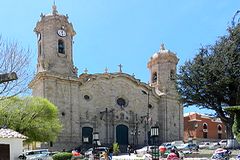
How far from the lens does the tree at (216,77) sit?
3170 cm

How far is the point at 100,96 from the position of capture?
55.4 m

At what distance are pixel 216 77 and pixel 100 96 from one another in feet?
84.6

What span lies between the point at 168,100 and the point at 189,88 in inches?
1069

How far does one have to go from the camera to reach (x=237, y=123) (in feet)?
70.0

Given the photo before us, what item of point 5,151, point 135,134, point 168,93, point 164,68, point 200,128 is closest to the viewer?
point 5,151

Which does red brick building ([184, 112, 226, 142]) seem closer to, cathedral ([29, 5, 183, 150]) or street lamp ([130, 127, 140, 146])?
cathedral ([29, 5, 183, 150])

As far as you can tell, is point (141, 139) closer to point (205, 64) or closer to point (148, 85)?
point (148, 85)

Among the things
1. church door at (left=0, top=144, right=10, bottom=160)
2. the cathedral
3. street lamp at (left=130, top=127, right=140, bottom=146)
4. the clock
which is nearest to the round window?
the cathedral

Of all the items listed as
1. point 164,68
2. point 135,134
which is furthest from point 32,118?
point 164,68

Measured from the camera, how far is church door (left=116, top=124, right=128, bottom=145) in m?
55.8

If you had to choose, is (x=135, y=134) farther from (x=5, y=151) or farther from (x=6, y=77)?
(x=6, y=77)

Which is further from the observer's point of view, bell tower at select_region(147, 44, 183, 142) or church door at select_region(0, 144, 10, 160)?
bell tower at select_region(147, 44, 183, 142)

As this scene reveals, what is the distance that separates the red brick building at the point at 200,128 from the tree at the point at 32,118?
3625cm

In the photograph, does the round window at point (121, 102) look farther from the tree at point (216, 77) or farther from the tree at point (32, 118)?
the tree at point (216, 77)
